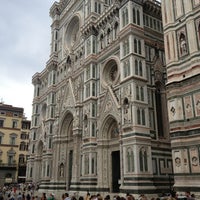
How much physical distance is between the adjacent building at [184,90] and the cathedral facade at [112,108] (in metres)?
4.68

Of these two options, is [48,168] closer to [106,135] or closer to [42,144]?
[42,144]

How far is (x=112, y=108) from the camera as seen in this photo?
25.9 meters

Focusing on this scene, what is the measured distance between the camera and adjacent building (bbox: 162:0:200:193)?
16.5 meters

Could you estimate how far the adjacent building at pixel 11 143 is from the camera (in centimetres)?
6078

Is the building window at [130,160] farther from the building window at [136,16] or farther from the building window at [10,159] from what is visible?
the building window at [10,159]

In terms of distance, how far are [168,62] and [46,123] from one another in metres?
24.9

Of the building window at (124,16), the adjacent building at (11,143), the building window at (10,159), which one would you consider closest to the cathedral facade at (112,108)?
the building window at (124,16)

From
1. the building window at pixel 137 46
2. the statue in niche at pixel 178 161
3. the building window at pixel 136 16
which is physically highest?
the building window at pixel 136 16

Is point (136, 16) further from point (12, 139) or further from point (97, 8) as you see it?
point (12, 139)

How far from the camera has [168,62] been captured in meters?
19.4

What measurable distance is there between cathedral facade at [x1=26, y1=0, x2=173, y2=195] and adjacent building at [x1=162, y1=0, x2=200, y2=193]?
468 centimetres

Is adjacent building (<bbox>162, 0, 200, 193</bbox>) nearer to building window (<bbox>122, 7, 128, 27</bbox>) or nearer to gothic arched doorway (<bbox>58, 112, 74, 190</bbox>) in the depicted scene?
building window (<bbox>122, 7, 128, 27</bbox>)

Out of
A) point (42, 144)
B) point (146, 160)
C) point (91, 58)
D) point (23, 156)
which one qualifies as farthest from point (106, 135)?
point (23, 156)

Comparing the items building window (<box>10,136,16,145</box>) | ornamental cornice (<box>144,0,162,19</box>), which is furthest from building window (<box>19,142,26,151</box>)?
ornamental cornice (<box>144,0,162,19</box>)
